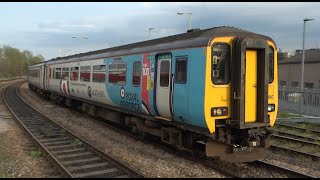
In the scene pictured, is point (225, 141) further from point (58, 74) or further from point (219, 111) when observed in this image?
point (58, 74)

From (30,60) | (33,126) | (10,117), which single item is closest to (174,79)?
(33,126)

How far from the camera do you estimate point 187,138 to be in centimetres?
988

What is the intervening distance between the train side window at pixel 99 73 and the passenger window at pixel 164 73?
495cm

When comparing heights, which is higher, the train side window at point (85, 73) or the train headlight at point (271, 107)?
the train side window at point (85, 73)

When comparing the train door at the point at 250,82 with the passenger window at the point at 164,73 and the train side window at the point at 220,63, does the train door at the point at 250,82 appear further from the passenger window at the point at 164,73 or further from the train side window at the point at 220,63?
the passenger window at the point at 164,73

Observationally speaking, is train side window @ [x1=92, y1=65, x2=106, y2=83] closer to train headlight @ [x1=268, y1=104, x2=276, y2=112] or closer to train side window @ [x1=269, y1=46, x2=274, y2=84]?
train side window @ [x1=269, y1=46, x2=274, y2=84]

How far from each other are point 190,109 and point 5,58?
353 feet

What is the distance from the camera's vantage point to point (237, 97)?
880 centimetres

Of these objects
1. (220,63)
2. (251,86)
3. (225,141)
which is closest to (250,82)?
(251,86)

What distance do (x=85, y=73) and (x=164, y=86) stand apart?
827 centimetres

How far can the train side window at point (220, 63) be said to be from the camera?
8805mm

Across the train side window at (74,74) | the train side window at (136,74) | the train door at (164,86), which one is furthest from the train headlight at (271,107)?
the train side window at (74,74)

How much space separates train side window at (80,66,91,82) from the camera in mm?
17186

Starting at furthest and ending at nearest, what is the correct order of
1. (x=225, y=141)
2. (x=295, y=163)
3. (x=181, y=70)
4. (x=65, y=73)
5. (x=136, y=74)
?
(x=65, y=73)
(x=136, y=74)
(x=295, y=163)
(x=181, y=70)
(x=225, y=141)
